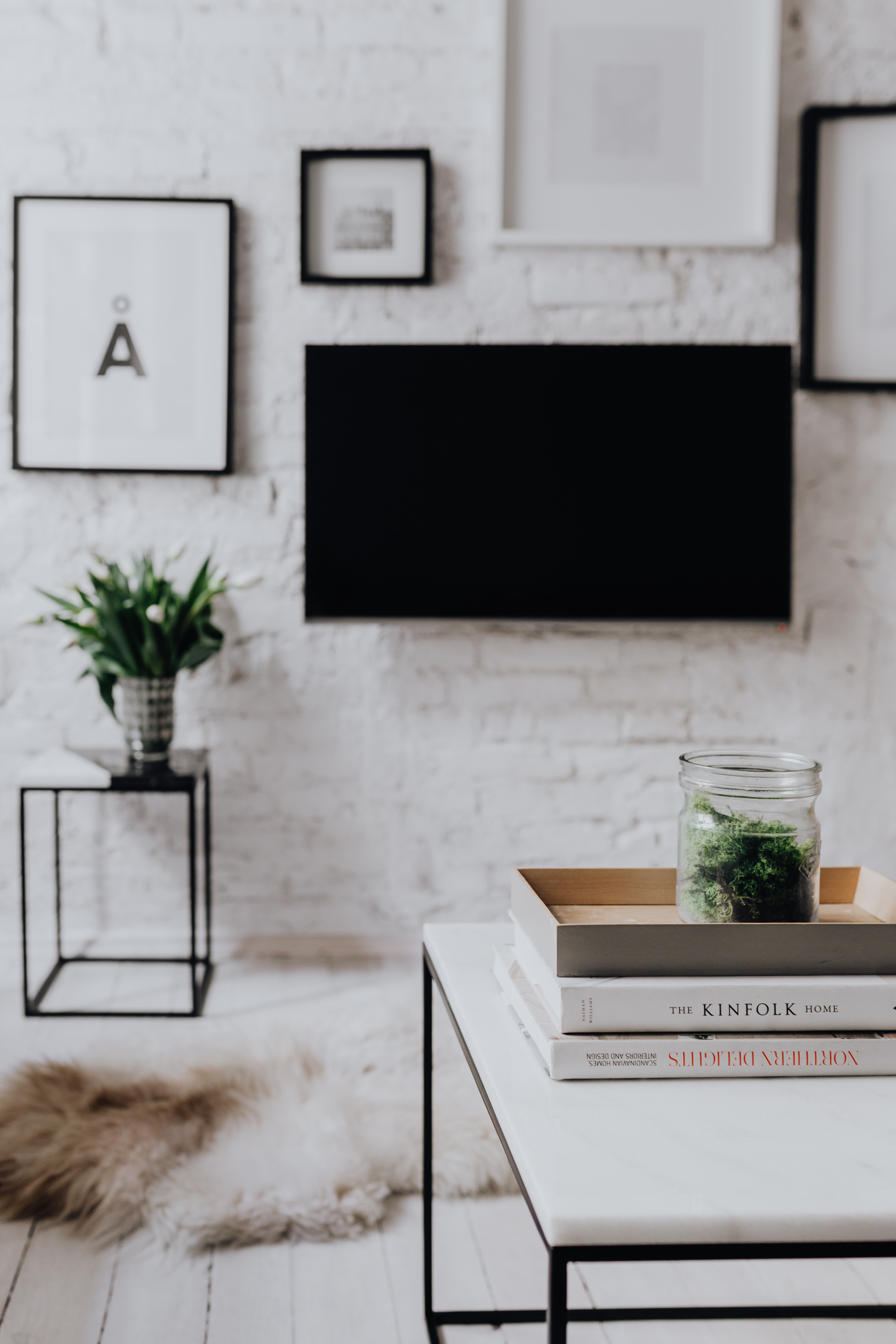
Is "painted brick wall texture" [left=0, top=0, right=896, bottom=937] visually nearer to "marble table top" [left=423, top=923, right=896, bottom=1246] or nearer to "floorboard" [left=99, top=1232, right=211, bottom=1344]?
"floorboard" [left=99, top=1232, right=211, bottom=1344]

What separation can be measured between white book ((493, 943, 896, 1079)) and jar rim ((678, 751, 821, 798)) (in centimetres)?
19

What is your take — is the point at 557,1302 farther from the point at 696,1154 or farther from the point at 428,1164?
the point at 428,1164

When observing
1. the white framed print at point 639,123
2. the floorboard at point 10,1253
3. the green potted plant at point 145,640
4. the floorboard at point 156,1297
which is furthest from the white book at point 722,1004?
the white framed print at point 639,123

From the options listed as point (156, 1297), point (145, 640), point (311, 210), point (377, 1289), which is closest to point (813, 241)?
point (311, 210)

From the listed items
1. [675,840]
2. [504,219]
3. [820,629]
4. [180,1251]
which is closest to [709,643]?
[820,629]

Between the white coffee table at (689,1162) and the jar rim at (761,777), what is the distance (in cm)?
22

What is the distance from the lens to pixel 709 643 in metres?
2.67

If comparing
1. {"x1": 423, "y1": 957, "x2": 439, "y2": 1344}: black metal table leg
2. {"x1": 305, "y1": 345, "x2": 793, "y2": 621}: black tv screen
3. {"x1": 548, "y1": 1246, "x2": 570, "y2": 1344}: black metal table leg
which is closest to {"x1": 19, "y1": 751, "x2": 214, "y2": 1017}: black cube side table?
{"x1": 305, "y1": 345, "x2": 793, "y2": 621}: black tv screen

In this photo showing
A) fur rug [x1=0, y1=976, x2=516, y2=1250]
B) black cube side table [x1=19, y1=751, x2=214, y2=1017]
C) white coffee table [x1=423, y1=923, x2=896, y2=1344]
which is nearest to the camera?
white coffee table [x1=423, y1=923, x2=896, y2=1344]

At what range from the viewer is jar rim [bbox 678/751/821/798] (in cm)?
88

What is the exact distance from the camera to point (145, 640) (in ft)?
7.64

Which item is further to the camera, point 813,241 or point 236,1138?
point 813,241

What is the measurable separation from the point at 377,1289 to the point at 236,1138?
35 centimetres

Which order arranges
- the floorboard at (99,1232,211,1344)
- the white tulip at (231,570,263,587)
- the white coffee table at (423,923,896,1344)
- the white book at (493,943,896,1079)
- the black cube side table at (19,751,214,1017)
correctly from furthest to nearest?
the white tulip at (231,570,263,587), the black cube side table at (19,751,214,1017), the floorboard at (99,1232,211,1344), the white book at (493,943,896,1079), the white coffee table at (423,923,896,1344)
